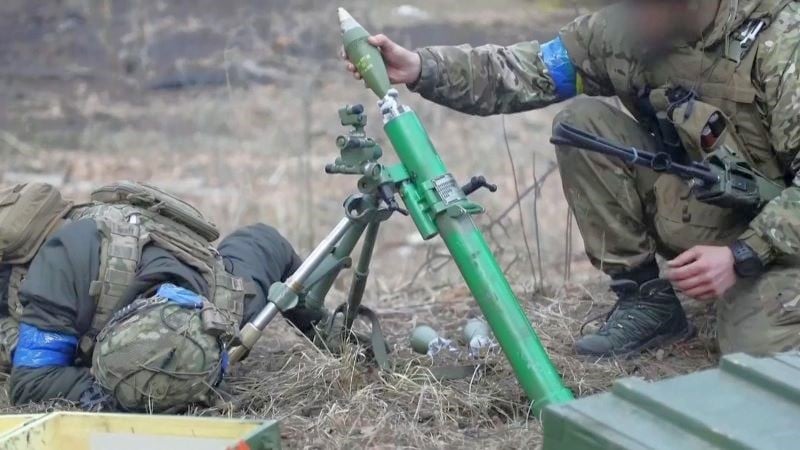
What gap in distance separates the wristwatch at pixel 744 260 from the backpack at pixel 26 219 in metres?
2.19

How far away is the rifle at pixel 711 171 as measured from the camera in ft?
12.2

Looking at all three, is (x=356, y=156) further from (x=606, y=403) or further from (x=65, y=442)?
(x=606, y=403)

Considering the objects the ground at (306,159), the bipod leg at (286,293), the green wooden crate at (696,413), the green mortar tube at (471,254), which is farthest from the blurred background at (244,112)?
the green wooden crate at (696,413)

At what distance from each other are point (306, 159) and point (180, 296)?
4715 mm

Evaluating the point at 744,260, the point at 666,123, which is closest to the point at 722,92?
the point at 666,123

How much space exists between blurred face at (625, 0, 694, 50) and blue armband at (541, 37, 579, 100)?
0.27 m

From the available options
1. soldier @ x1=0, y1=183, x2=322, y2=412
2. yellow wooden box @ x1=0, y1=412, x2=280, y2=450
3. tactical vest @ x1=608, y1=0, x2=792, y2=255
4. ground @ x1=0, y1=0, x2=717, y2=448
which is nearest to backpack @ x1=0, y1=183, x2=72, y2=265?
soldier @ x1=0, y1=183, x2=322, y2=412

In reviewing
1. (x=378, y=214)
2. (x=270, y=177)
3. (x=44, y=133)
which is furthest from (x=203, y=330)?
(x=44, y=133)

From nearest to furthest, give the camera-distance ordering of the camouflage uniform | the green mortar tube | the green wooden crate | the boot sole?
1. the green wooden crate
2. the green mortar tube
3. the camouflage uniform
4. the boot sole

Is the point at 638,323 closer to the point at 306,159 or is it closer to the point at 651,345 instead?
the point at 651,345

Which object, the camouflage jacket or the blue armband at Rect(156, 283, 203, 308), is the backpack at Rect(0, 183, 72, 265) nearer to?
the blue armband at Rect(156, 283, 203, 308)

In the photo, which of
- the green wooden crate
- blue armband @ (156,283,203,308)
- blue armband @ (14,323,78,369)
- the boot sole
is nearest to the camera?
the green wooden crate

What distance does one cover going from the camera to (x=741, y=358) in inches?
95.5

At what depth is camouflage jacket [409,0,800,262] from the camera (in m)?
3.75
